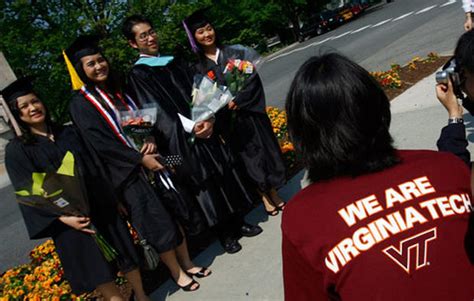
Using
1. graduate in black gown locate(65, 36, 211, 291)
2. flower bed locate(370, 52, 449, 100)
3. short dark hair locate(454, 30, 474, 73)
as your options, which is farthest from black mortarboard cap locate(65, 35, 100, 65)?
flower bed locate(370, 52, 449, 100)

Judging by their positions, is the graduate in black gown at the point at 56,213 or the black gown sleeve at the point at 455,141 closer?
the black gown sleeve at the point at 455,141

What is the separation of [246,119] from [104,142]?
136 centimetres

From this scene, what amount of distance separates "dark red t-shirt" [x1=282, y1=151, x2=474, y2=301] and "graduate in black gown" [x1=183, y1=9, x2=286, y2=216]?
2453mm

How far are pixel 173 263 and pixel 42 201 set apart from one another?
110cm

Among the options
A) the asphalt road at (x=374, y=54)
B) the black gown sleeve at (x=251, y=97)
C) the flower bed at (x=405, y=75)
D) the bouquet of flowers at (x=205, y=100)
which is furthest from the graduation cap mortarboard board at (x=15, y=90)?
the flower bed at (x=405, y=75)

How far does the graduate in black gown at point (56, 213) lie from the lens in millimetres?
2523

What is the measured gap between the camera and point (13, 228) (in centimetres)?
671

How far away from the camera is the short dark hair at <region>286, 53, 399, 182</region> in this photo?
3.64 ft

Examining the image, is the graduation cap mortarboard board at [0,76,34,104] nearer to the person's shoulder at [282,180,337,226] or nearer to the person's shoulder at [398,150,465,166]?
the person's shoulder at [282,180,337,226]

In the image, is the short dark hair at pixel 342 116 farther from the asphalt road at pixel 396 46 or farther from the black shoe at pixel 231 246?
the asphalt road at pixel 396 46

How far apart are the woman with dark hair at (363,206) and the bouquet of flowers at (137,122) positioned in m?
1.75

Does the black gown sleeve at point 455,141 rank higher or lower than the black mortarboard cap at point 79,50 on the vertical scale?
lower

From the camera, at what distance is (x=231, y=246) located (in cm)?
340

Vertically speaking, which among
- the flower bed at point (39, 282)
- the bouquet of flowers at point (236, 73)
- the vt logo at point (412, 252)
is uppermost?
the bouquet of flowers at point (236, 73)
